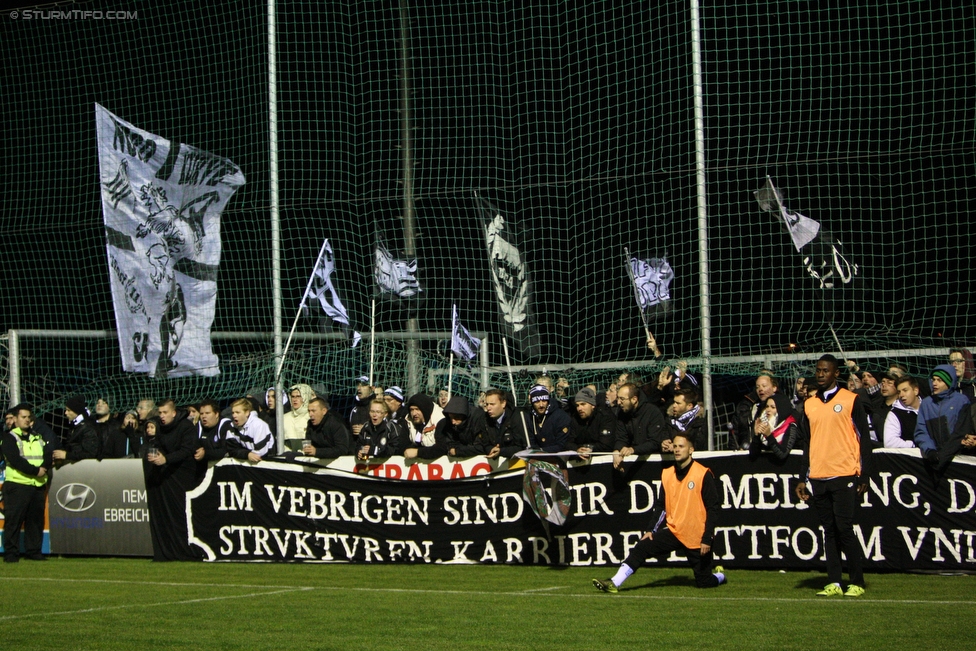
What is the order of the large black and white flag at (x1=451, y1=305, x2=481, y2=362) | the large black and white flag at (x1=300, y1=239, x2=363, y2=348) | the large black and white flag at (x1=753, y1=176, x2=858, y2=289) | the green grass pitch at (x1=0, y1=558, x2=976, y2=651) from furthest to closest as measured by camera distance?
the large black and white flag at (x1=451, y1=305, x2=481, y2=362)
the large black and white flag at (x1=300, y1=239, x2=363, y2=348)
the large black and white flag at (x1=753, y1=176, x2=858, y2=289)
the green grass pitch at (x1=0, y1=558, x2=976, y2=651)

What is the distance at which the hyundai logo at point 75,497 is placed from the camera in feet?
50.1

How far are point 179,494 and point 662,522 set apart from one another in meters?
6.34

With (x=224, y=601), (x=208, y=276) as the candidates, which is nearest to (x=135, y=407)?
(x=208, y=276)

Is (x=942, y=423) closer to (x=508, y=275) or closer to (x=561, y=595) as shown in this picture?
(x=561, y=595)

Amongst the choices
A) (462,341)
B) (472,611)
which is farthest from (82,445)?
(472,611)

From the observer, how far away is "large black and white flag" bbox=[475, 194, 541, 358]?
1745cm

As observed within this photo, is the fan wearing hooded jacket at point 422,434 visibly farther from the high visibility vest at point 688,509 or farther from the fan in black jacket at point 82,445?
the fan in black jacket at point 82,445

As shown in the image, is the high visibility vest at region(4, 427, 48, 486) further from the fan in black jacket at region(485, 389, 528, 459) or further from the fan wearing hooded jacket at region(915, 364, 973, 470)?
the fan wearing hooded jacket at region(915, 364, 973, 470)

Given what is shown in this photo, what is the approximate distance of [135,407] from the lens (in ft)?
56.8

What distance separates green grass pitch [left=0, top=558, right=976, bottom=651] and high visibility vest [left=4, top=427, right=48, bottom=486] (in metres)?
2.59

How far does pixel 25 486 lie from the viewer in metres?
15.0

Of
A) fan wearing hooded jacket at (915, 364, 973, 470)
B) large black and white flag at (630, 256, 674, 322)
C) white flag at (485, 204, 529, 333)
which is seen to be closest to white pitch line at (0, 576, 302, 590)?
fan wearing hooded jacket at (915, 364, 973, 470)

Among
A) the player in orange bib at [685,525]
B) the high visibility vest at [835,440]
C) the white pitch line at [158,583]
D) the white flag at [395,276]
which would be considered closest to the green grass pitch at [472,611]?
the white pitch line at [158,583]

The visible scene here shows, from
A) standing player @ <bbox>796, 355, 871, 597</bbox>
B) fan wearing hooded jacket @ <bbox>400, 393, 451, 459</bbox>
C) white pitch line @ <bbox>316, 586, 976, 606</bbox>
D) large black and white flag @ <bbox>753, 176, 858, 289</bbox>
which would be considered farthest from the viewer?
large black and white flag @ <bbox>753, 176, 858, 289</bbox>
